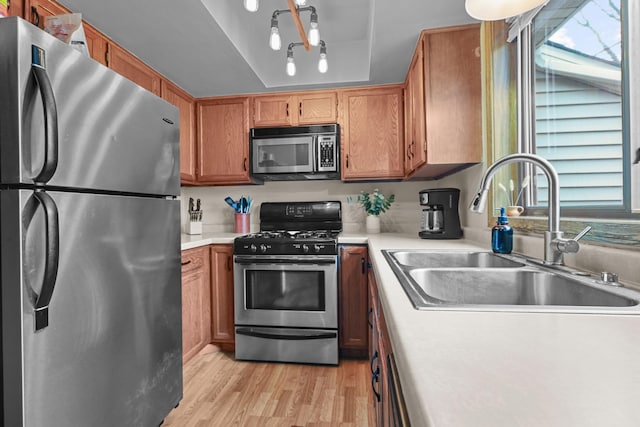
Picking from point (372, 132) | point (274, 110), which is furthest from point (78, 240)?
point (372, 132)

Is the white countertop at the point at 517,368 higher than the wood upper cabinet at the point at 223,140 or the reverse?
the reverse

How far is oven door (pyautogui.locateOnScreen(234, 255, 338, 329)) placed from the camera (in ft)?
7.73

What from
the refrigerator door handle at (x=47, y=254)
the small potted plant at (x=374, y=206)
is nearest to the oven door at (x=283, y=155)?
the small potted plant at (x=374, y=206)

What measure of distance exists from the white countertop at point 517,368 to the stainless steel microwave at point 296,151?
222cm

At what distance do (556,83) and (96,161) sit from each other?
1874mm

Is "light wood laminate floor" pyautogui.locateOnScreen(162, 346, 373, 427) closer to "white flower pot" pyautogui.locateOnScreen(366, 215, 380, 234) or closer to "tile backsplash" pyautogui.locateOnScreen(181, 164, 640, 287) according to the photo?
"white flower pot" pyautogui.locateOnScreen(366, 215, 380, 234)

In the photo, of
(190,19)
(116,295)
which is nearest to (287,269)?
(116,295)

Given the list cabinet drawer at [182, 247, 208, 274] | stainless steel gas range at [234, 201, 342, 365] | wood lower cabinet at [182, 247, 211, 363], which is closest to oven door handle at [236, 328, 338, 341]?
stainless steel gas range at [234, 201, 342, 365]

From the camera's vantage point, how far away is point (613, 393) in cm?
36

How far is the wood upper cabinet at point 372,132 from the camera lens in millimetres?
2770

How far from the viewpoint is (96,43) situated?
73.3 inches

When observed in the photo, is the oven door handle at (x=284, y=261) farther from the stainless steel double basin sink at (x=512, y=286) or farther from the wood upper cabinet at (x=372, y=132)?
the stainless steel double basin sink at (x=512, y=286)

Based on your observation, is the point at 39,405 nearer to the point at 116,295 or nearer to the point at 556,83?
the point at 116,295

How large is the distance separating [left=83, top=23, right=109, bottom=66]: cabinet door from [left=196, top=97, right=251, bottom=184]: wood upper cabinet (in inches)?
42.1
